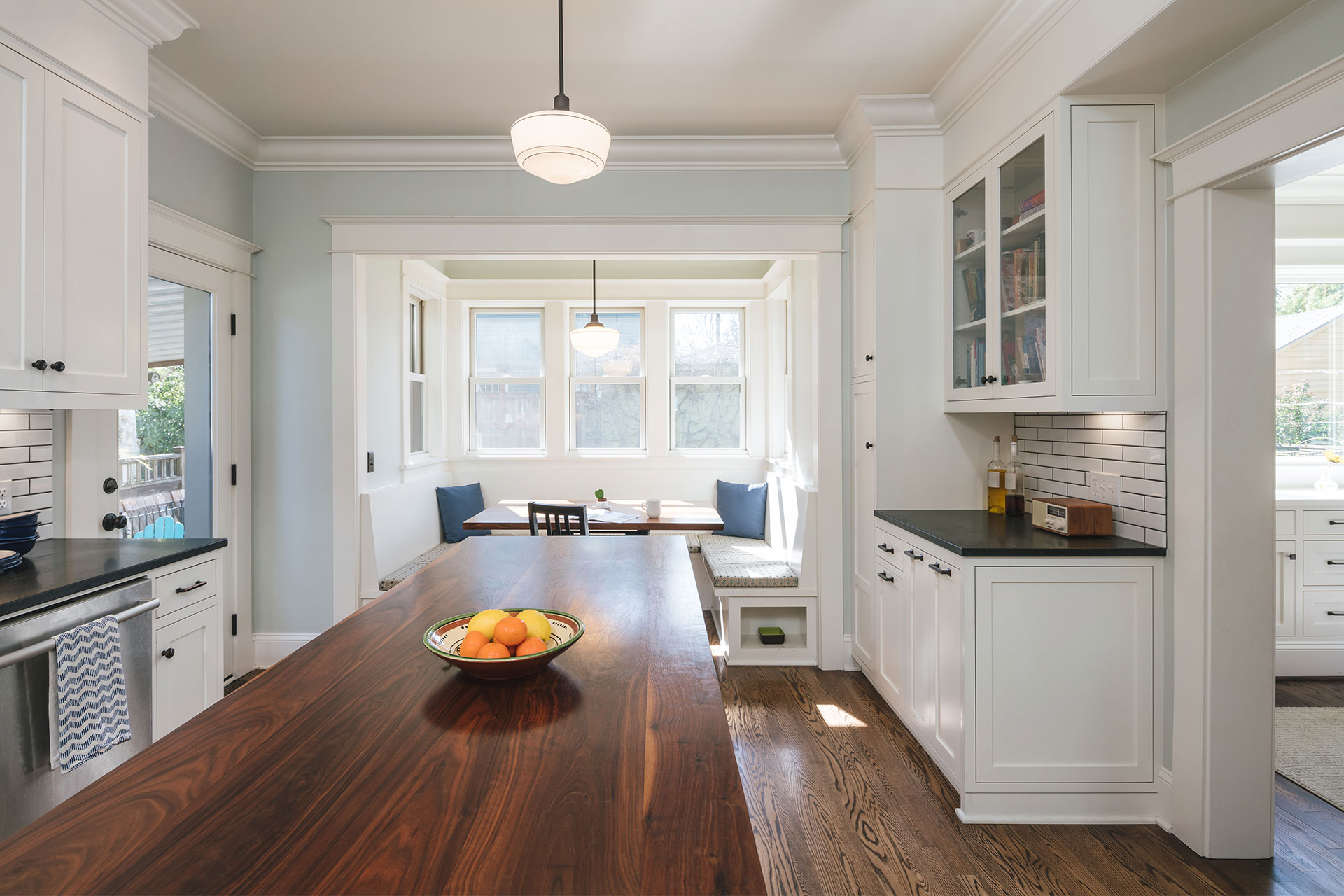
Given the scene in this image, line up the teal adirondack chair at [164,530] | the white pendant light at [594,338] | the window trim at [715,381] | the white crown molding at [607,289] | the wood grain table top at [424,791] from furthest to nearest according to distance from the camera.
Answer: the window trim at [715,381], the white crown molding at [607,289], the white pendant light at [594,338], the teal adirondack chair at [164,530], the wood grain table top at [424,791]

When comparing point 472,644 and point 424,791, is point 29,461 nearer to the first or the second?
point 472,644

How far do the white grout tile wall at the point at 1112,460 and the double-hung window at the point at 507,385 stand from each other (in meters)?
3.62

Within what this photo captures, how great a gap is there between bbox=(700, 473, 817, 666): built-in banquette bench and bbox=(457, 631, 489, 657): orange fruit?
2478 mm

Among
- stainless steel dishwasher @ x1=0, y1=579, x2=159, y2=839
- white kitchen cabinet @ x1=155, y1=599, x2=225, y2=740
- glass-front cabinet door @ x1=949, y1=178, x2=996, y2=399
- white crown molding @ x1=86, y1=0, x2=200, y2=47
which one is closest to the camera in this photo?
stainless steel dishwasher @ x1=0, y1=579, x2=159, y2=839

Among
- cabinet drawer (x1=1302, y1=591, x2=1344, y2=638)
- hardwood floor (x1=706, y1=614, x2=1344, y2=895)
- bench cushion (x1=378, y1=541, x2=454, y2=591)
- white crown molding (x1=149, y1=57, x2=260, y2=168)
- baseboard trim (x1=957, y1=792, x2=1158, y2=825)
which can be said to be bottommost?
hardwood floor (x1=706, y1=614, x2=1344, y2=895)

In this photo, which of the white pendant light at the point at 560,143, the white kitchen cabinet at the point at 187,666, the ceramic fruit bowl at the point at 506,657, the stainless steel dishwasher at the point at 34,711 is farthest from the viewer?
the white kitchen cabinet at the point at 187,666

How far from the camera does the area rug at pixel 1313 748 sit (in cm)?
237

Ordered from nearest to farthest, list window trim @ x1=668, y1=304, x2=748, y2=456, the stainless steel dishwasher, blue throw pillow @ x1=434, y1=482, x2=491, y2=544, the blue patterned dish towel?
the stainless steel dishwasher → the blue patterned dish towel → blue throw pillow @ x1=434, y1=482, x2=491, y2=544 → window trim @ x1=668, y1=304, x2=748, y2=456

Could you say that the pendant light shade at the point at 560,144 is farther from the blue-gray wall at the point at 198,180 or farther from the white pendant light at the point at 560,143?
the blue-gray wall at the point at 198,180

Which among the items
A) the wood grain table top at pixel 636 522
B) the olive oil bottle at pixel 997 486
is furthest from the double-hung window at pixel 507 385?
the olive oil bottle at pixel 997 486

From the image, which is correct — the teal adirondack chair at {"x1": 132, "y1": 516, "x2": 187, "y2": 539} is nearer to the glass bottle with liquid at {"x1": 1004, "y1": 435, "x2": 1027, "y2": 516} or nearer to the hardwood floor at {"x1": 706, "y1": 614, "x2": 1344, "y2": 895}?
the hardwood floor at {"x1": 706, "y1": 614, "x2": 1344, "y2": 895}

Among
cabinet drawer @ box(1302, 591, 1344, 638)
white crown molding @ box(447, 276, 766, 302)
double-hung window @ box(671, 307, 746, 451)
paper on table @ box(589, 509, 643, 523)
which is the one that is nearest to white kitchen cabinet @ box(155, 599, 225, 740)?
paper on table @ box(589, 509, 643, 523)

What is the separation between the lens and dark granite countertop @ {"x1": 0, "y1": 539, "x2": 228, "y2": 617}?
166 cm

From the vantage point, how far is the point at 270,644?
3584 millimetres
